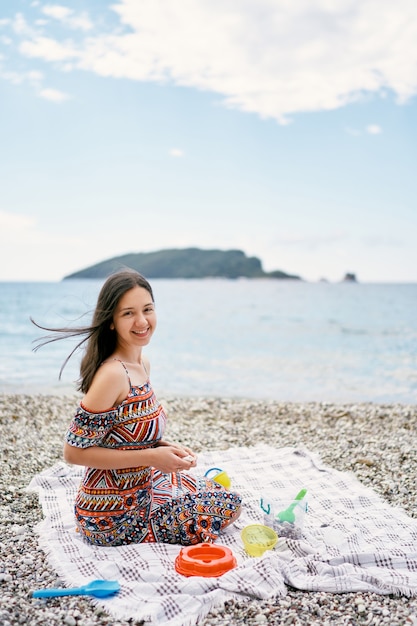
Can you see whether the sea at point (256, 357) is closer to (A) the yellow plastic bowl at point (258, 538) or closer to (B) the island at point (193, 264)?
(A) the yellow plastic bowl at point (258, 538)

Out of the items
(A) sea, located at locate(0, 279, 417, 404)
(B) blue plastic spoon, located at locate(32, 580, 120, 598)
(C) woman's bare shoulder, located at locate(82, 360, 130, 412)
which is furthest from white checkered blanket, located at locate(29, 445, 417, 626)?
(A) sea, located at locate(0, 279, 417, 404)

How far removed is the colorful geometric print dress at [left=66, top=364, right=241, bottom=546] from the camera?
3577mm

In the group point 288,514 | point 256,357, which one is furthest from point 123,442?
point 256,357

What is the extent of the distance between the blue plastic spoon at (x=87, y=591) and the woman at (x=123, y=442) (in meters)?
0.57

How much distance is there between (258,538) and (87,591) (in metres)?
1.24

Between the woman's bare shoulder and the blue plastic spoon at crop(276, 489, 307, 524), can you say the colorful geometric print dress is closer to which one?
the woman's bare shoulder

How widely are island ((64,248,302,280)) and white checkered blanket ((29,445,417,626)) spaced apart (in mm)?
49944

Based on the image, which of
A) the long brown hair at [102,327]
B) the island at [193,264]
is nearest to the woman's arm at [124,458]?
the long brown hair at [102,327]

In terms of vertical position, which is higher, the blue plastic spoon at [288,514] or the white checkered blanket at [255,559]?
the blue plastic spoon at [288,514]

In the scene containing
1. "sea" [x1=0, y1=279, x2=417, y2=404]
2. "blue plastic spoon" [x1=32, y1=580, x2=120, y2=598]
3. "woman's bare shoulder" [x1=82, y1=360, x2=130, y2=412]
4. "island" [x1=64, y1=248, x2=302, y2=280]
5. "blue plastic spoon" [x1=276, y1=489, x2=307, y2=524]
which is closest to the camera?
"blue plastic spoon" [x1=32, y1=580, x2=120, y2=598]

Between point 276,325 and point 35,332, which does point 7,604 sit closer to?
point 35,332

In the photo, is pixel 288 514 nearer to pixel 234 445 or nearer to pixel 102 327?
pixel 102 327

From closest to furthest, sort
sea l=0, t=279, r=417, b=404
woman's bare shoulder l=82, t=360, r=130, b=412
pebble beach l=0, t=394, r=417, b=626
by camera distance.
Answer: pebble beach l=0, t=394, r=417, b=626 → woman's bare shoulder l=82, t=360, r=130, b=412 → sea l=0, t=279, r=417, b=404

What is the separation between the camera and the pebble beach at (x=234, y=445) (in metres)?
3.02
